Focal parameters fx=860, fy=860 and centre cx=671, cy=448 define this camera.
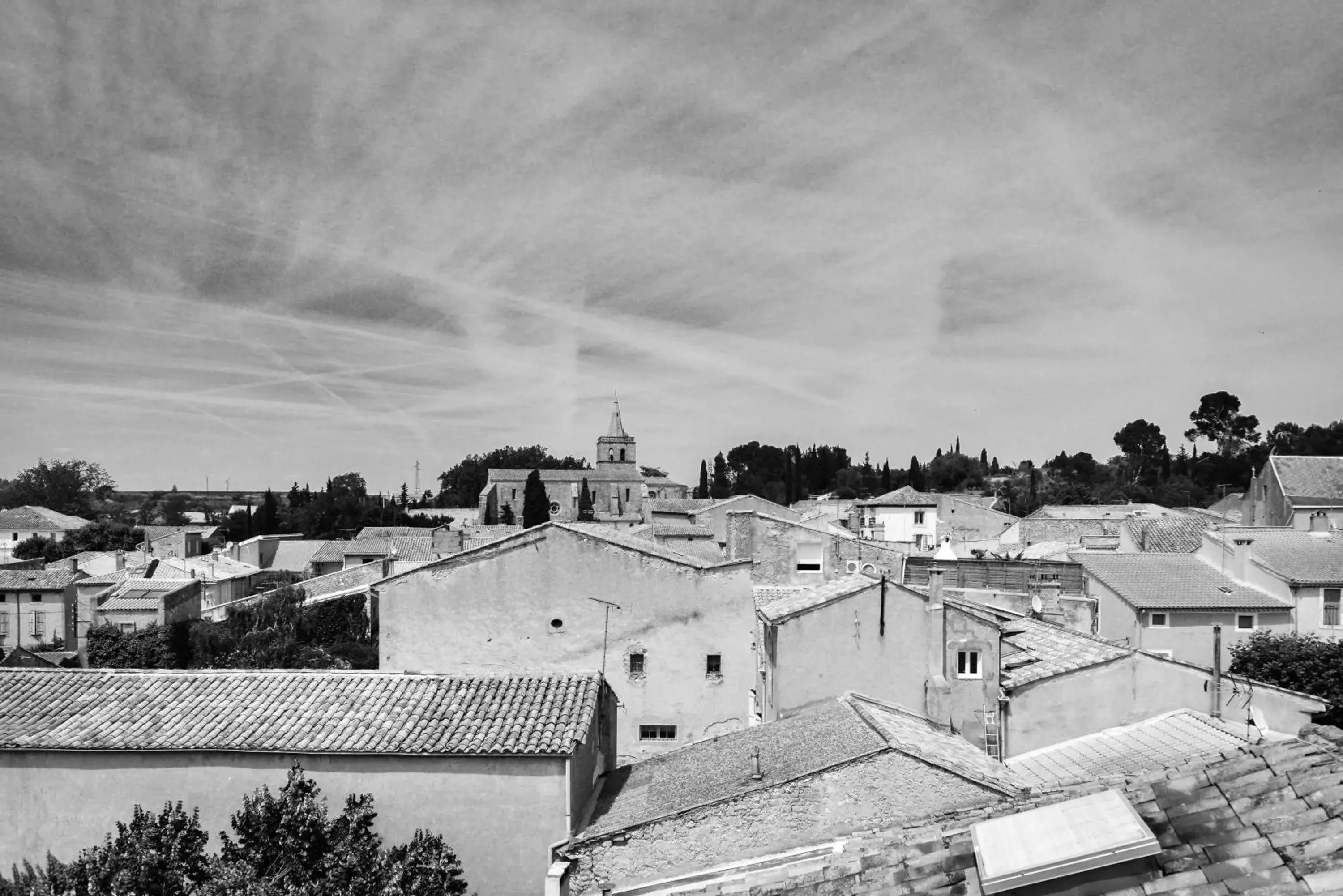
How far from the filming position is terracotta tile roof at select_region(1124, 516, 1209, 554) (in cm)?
3478

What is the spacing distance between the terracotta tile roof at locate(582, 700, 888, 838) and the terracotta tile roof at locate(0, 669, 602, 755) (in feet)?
4.32

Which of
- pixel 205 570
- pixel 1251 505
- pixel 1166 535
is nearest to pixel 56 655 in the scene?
pixel 205 570

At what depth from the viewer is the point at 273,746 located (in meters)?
11.8

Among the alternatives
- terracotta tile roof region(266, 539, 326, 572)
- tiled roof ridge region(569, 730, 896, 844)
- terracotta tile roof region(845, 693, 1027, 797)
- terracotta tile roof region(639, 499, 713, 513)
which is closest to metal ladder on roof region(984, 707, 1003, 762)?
terracotta tile roof region(845, 693, 1027, 797)

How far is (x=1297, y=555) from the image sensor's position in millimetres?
28453

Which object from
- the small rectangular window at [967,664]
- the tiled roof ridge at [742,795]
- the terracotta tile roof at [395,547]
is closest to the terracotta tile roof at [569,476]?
the terracotta tile roof at [395,547]

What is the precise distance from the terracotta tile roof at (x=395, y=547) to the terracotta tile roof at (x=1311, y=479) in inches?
1792

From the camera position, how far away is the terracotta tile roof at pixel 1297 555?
26.8 m

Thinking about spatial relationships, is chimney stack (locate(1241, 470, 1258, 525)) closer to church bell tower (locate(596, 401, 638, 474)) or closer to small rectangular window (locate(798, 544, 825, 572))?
small rectangular window (locate(798, 544, 825, 572))

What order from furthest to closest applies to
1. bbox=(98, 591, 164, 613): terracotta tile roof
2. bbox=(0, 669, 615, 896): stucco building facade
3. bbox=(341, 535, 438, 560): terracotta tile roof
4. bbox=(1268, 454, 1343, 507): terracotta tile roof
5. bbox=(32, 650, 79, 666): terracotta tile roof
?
1. bbox=(341, 535, 438, 560): terracotta tile roof
2. bbox=(1268, 454, 1343, 507): terracotta tile roof
3. bbox=(98, 591, 164, 613): terracotta tile roof
4. bbox=(32, 650, 79, 666): terracotta tile roof
5. bbox=(0, 669, 615, 896): stucco building facade

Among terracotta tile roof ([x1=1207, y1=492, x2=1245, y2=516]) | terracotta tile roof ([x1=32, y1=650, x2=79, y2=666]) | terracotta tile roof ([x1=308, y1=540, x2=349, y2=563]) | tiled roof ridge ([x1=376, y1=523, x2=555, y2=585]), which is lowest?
terracotta tile roof ([x1=32, y1=650, x2=79, y2=666])

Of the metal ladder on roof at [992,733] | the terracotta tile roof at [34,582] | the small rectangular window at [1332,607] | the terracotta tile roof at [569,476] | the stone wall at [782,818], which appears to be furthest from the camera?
the terracotta tile roof at [569,476]

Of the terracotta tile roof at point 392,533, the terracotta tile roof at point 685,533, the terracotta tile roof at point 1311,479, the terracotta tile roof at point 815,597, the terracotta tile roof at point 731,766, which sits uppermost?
the terracotta tile roof at point 1311,479

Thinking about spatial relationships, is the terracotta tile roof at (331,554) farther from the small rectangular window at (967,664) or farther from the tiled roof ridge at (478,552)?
the small rectangular window at (967,664)
